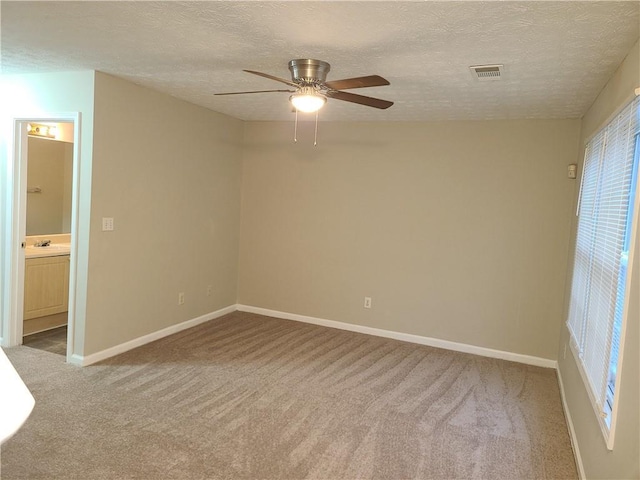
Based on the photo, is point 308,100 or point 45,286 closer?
point 308,100

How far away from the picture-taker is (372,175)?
4922mm

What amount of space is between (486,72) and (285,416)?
2.59m

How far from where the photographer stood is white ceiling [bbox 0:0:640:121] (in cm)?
205

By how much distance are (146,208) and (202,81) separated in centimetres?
129

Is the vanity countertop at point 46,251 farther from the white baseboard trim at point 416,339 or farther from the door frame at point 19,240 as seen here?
the white baseboard trim at point 416,339

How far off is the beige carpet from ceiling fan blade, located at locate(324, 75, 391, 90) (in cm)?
211

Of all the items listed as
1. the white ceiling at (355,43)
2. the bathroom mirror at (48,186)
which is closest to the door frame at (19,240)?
the white ceiling at (355,43)

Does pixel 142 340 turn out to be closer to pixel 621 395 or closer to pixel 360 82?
pixel 360 82

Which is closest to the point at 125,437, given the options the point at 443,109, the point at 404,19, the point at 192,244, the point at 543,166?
the point at 192,244

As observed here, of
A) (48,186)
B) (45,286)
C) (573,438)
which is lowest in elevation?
(573,438)

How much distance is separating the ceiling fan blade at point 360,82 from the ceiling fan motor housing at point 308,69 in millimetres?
171

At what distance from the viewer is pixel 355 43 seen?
2.47 metres

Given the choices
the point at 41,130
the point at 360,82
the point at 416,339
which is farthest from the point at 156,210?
the point at 416,339

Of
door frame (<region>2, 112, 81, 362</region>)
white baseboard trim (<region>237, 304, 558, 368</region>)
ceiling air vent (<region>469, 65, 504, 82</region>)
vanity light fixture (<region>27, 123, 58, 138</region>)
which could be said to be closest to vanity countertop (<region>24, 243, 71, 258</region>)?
door frame (<region>2, 112, 81, 362</region>)
